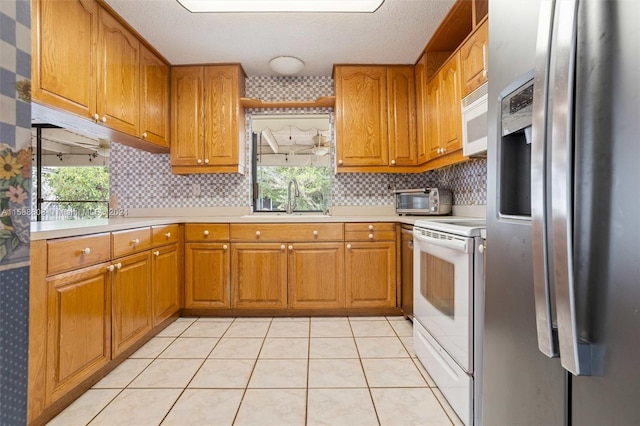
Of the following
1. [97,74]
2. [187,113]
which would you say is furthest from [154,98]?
[97,74]

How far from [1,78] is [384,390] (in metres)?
1.80

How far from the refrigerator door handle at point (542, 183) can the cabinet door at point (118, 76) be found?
241 centimetres

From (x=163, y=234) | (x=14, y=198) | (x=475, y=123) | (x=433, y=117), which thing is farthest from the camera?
(x=433, y=117)

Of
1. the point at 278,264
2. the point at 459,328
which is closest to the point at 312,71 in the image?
the point at 278,264

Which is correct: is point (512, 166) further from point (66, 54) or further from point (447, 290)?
point (66, 54)

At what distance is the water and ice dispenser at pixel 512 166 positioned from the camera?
32.5 inches

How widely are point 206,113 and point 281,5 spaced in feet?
4.13

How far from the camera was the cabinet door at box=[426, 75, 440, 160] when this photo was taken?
8.45 ft

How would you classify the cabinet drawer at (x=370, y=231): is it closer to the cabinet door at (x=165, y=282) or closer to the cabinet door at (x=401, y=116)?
the cabinet door at (x=401, y=116)

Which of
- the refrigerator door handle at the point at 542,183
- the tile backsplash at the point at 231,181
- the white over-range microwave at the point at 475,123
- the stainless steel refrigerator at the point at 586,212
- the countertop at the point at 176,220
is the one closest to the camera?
the stainless steel refrigerator at the point at 586,212

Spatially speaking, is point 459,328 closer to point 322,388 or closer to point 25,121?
point 322,388

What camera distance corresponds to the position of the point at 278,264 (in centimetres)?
272

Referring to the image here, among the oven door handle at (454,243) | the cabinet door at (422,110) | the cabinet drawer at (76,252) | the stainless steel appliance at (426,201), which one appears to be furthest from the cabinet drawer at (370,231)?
the cabinet drawer at (76,252)

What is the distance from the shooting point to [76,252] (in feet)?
5.06
